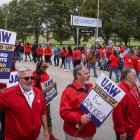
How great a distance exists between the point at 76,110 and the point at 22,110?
739 millimetres

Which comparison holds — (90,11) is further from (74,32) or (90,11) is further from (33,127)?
(33,127)

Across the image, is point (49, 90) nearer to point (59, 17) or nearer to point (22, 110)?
point (22, 110)

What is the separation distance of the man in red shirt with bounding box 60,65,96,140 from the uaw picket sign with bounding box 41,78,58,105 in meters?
1.96

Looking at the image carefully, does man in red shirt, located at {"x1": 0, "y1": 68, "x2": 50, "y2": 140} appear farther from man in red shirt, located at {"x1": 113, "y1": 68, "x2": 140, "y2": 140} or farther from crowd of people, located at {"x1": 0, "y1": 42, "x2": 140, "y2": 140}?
man in red shirt, located at {"x1": 113, "y1": 68, "x2": 140, "y2": 140}

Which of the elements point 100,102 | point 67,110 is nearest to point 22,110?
point 67,110

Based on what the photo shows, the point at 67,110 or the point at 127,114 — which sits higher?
the point at 67,110

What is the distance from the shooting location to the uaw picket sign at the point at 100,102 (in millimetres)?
5078

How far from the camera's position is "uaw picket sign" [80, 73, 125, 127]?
16.7 ft

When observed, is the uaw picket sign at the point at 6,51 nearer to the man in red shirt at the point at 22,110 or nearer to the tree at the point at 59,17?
the man in red shirt at the point at 22,110

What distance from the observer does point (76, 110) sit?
5.28 metres

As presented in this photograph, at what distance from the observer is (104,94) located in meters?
5.09

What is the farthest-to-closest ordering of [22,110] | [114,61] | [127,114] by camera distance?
[114,61]
[127,114]
[22,110]

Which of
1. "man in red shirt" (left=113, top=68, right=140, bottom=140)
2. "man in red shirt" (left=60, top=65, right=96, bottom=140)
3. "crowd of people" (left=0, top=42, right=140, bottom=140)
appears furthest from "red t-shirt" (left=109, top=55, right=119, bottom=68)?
"man in red shirt" (left=60, top=65, right=96, bottom=140)

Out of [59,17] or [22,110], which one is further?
[59,17]
